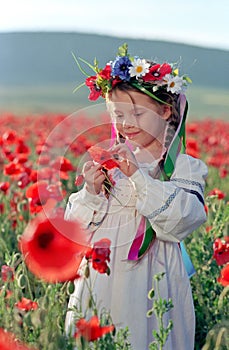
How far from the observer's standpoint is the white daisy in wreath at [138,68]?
1714 mm

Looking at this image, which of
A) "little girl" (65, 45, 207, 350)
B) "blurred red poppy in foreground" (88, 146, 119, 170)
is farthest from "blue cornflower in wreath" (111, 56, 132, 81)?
"blurred red poppy in foreground" (88, 146, 119, 170)

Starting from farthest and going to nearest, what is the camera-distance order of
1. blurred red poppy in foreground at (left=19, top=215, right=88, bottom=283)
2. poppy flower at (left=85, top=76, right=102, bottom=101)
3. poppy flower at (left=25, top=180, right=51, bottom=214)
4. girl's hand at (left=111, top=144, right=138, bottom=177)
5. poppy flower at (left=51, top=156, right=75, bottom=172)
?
poppy flower at (left=51, top=156, right=75, bottom=172) → poppy flower at (left=25, top=180, right=51, bottom=214) → poppy flower at (left=85, top=76, right=102, bottom=101) → girl's hand at (left=111, top=144, right=138, bottom=177) → blurred red poppy in foreground at (left=19, top=215, right=88, bottom=283)

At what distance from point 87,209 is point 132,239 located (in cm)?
11

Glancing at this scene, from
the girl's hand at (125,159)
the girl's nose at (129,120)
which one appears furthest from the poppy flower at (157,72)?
the girl's hand at (125,159)

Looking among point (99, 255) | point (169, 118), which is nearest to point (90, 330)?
point (99, 255)

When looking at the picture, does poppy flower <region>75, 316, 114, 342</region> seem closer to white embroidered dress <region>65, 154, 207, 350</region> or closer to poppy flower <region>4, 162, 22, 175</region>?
white embroidered dress <region>65, 154, 207, 350</region>

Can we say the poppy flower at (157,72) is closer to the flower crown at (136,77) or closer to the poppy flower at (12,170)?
the flower crown at (136,77)

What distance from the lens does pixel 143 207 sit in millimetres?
1622

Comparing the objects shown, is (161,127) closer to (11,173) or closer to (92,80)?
(92,80)

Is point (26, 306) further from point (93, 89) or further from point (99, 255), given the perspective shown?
point (93, 89)

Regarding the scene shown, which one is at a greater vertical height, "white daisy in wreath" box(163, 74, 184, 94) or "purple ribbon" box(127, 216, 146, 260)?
"white daisy in wreath" box(163, 74, 184, 94)

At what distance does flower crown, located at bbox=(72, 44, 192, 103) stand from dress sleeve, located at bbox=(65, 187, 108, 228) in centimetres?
24

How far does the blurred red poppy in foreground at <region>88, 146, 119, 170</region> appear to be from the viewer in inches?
61.3

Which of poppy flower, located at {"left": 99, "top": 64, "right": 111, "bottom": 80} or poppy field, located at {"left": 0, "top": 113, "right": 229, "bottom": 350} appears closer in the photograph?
poppy field, located at {"left": 0, "top": 113, "right": 229, "bottom": 350}
